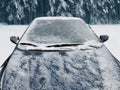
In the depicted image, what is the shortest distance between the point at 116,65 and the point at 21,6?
106 feet

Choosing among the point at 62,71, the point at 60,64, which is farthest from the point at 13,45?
the point at 62,71

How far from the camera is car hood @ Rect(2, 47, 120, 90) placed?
4172mm

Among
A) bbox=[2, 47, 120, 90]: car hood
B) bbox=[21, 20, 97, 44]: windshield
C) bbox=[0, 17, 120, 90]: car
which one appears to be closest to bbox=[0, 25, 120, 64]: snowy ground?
bbox=[21, 20, 97, 44]: windshield

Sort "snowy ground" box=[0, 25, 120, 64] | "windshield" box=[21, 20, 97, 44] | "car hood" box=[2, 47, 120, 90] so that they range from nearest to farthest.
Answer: "car hood" box=[2, 47, 120, 90] → "windshield" box=[21, 20, 97, 44] → "snowy ground" box=[0, 25, 120, 64]

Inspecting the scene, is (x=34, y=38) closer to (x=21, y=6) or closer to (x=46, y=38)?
(x=46, y=38)

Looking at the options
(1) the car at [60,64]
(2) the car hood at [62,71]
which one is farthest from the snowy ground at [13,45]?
(2) the car hood at [62,71]

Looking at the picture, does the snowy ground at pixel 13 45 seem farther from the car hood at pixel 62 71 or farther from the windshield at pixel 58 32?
the car hood at pixel 62 71

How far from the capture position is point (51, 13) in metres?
36.2

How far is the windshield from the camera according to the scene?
5.67 meters

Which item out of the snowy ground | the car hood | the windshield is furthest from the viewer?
the snowy ground

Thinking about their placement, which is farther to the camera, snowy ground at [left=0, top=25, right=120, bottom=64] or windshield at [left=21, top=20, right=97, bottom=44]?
snowy ground at [left=0, top=25, right=120, bottom=64]

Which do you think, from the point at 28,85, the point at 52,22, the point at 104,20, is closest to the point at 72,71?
the point at 28,85

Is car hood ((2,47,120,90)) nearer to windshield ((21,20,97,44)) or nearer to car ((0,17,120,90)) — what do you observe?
car ((0,17,120,90))

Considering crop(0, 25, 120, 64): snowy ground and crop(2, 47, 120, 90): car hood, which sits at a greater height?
crop(2, 47, 120, 90): car hood
